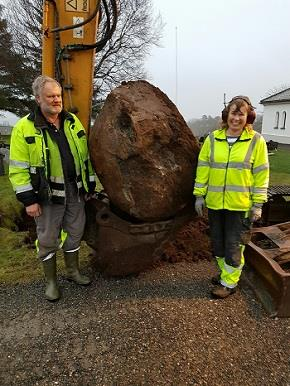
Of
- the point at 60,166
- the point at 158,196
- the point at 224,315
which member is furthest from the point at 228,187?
the point at 60,166

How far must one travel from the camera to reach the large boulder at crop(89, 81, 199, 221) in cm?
310

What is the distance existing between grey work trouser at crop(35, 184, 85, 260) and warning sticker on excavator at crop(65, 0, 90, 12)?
179 centimetres

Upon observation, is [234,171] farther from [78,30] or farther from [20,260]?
[20,260]

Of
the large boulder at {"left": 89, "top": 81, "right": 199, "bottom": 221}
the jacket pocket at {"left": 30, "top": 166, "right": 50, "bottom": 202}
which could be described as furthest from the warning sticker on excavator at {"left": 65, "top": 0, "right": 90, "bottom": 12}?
the jacket pocket at {"left": 30, "top": 166, "right": 50, "bottom": 202}

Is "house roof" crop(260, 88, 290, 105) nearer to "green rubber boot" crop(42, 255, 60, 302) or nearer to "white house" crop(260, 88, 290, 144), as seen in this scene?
"white house" crop(260, 88, 290, 144)

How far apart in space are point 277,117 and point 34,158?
3628 centimetres

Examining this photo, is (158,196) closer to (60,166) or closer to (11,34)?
(60,166)

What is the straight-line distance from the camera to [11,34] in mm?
21312

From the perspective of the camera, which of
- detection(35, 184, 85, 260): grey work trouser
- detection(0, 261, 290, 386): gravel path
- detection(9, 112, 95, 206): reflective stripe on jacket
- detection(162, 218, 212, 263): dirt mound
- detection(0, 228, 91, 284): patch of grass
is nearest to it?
detection(0, 261, 290, 386): gravel path

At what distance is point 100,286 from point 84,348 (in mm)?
916

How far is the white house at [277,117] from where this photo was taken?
1337 inches

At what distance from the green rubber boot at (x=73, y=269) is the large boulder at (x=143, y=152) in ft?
2.35

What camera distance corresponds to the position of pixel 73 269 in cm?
371

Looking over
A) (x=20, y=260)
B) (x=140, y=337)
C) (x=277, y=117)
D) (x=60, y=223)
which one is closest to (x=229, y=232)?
(x=140, y=337)
